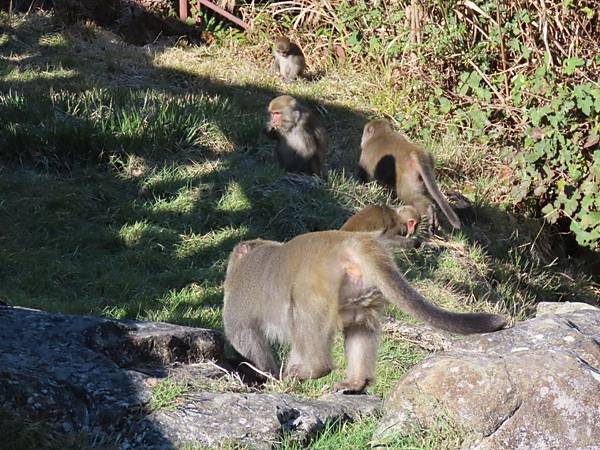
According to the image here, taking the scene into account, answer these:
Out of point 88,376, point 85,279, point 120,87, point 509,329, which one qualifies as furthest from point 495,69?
point 88,376

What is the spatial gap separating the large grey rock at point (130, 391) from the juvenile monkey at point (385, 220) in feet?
9.52

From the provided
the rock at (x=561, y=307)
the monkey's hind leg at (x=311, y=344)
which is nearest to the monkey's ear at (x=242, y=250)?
the monkey's hind leg at (x=311, y=344)

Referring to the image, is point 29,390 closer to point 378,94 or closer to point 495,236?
point 495,236

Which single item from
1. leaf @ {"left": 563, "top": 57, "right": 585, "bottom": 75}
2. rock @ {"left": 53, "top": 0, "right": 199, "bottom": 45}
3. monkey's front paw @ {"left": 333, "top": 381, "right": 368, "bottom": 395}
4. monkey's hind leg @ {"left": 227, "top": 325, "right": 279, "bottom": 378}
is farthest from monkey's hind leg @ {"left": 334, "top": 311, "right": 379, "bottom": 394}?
rock @ {"left": 53, "top": 0, "right": 199, "bottom": 45}

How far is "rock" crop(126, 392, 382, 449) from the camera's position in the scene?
476 centimetres

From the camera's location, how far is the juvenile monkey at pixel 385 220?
339 inches

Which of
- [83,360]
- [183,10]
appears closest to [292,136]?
[183,10]

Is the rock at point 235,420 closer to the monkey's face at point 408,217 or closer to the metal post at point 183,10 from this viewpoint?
the monkey's face at point 408,217

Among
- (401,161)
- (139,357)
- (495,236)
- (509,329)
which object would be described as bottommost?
(495,236)

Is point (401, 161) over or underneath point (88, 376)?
underneath

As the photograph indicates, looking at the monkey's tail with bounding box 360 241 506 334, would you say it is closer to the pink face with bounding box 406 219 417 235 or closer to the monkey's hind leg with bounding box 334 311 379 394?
the monkey's hind leg with bounding box 334 311 379 394

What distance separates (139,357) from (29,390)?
2.92 feet

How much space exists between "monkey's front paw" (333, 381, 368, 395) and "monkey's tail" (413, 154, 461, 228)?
449cm

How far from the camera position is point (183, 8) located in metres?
16.1
